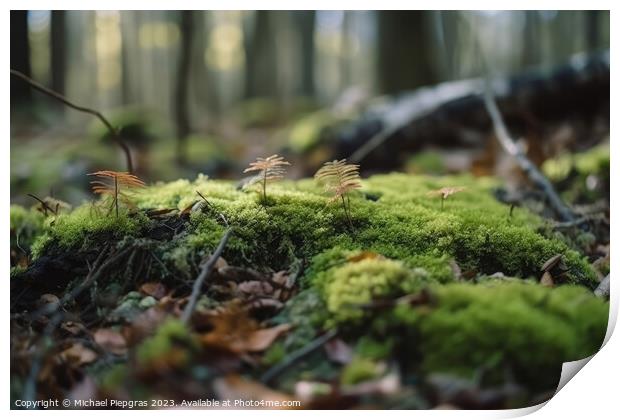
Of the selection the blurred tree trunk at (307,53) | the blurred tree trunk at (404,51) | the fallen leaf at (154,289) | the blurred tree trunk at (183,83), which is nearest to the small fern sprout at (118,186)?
the fallen leaf at (154,289)

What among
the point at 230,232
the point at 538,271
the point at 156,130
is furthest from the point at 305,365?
the point at 156,130

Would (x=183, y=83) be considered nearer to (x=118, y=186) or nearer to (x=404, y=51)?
(x=404, y=51)

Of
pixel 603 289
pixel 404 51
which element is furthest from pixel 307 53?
pixel 603 289

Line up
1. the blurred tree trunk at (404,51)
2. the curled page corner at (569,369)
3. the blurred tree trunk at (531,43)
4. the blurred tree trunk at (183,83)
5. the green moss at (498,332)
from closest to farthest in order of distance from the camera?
the green moss at (498,332), the curled page corner at (569,369), the blurred tree trunk at (404,51), the blurred tree trunk at (183,83), the blurred tree trunk at (531,43)

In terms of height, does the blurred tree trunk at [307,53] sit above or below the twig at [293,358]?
above

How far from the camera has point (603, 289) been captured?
1719 millimetres

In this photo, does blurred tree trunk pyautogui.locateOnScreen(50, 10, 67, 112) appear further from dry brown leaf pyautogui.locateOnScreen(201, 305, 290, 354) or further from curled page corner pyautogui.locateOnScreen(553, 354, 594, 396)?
curled page corner pyautogui.locateOnScreen(553, 354, 594, 396)

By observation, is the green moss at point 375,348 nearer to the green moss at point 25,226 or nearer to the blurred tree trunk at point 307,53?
the green moss at point 25,226

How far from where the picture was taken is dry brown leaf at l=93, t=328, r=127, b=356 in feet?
4.78

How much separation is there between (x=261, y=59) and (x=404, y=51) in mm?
7253

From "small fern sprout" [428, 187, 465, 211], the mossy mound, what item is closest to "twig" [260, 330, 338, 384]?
the mossy mound

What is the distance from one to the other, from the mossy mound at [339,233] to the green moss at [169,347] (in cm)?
32

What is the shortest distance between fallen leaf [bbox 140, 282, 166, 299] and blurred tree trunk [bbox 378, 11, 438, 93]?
3.74m

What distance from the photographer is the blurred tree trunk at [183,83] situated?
17.5ft
